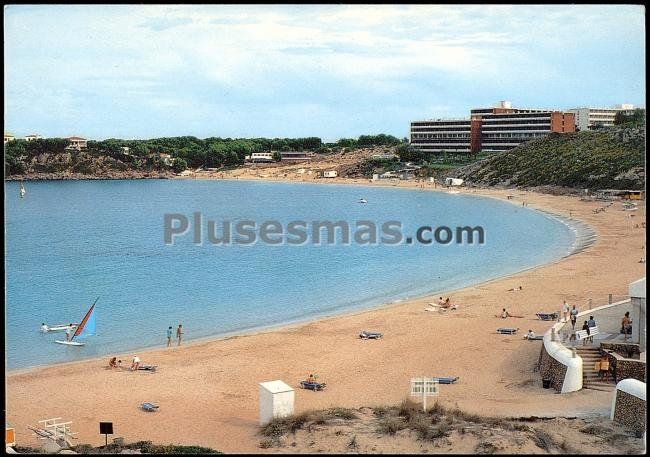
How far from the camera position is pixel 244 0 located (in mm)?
4863

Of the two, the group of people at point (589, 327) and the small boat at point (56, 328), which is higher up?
the group of people at point (589, 327)

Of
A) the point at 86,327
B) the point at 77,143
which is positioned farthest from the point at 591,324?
the point at 77,143

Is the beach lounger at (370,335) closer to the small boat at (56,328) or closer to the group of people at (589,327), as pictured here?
the group of people at (589,327)

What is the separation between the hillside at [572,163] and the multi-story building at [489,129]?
10.8 metres

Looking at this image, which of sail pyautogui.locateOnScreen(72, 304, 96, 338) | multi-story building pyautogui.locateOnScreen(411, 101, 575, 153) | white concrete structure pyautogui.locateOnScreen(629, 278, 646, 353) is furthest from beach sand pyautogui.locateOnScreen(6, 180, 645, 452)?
multi-story building pyautogui.locateOnScreen(411, 101, 575, 153)

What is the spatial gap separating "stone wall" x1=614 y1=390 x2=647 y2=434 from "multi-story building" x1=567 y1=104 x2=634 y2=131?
124 m

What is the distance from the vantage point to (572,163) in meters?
86.4

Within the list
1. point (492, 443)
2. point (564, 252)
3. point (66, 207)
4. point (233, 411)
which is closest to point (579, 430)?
point (492, 443)

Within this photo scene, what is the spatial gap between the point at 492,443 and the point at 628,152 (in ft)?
253

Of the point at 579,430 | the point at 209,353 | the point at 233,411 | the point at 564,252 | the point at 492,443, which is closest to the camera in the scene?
the point at 492,443

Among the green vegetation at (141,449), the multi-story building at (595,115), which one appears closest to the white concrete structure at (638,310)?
the green vegetation at (141,449)

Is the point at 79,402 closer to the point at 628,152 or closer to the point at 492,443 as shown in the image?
the point at 492,443

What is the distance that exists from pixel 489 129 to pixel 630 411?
4415 inches

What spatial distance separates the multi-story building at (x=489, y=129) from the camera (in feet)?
375
